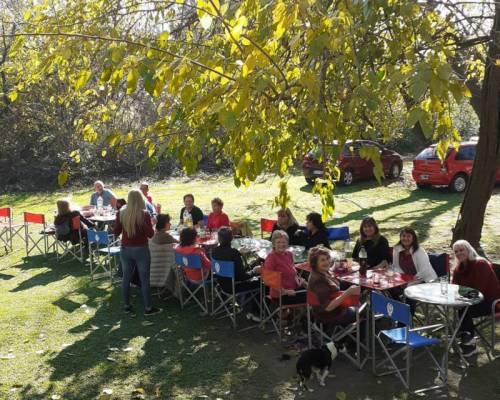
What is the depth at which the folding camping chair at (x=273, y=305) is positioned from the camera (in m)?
6.84

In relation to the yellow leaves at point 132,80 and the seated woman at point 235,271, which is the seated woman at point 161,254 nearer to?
the seated woman at point 235,271

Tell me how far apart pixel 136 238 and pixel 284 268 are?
2154 mm

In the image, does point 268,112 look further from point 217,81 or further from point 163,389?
point 163,389

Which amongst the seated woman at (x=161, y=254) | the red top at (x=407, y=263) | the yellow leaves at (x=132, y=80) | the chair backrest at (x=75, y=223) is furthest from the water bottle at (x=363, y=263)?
the chair backrest at (x=75, y=223)

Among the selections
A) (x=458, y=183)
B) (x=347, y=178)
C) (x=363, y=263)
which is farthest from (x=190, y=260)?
(x=347, y=178)

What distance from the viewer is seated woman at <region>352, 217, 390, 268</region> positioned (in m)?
7.57

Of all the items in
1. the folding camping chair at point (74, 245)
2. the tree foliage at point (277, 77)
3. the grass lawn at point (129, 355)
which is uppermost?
the tree foliage at point (277, 77)

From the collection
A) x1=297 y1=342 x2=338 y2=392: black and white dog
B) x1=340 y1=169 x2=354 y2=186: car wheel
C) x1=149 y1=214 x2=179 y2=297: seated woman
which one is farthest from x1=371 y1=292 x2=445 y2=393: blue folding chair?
x1=340 y1=169 x2=354 y2=186: car wheel

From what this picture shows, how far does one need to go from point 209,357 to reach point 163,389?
880mm

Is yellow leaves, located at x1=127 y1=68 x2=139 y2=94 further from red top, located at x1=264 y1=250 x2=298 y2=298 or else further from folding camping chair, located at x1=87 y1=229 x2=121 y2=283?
folding camping chair, located at x1=87 y1=229 x2=121 y2=283

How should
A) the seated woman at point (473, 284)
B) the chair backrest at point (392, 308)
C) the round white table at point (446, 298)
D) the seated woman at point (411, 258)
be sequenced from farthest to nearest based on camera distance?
the seated woman at point (411, 258) → the seated woman at point (473, 284) → the round white table at point (446, 298) → the chair backrest at point (392, 308)

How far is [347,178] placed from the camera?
2066cm

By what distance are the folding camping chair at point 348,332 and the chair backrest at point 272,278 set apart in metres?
0.53

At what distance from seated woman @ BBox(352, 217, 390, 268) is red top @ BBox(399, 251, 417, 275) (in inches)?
10.7
